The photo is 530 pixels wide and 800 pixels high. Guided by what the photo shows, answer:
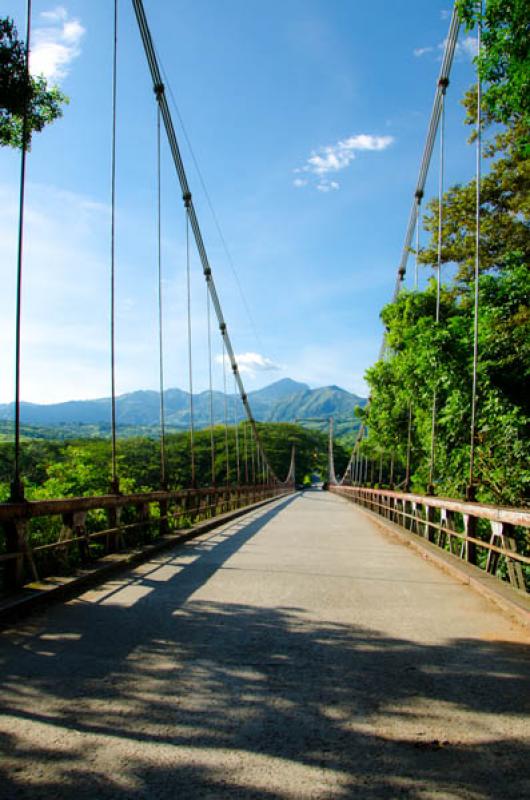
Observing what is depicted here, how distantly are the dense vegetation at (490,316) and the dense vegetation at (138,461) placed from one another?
35.3ft

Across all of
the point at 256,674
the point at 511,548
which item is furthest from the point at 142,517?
the point at 256,674

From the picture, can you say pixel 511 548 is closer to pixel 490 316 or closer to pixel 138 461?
pixel 490 316

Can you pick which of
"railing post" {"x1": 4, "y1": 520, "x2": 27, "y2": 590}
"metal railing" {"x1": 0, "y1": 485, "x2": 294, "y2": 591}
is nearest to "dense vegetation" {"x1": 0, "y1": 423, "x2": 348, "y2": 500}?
"metal railing" {"x1": 0, "y1": 485, "x2": 294, "y2": 591}

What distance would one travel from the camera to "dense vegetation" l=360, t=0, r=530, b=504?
408 inches

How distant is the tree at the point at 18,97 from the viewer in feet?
31.0

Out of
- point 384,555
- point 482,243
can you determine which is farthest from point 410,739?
point 482,243

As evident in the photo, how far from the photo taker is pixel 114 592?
6824 millimetres

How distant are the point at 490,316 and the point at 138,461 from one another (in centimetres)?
5457

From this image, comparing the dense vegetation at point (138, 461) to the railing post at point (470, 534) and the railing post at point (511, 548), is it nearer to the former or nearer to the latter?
the railing post at point (470, 534)

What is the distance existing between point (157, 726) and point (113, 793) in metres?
0.68

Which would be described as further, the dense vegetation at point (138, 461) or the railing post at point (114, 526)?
the dense vegetation at point (138, 461)

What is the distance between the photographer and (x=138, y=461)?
66.1 m

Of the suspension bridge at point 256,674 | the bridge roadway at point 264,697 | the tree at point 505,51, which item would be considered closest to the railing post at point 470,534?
the suspension bridge at point 256,674

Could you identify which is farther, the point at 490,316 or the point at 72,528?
the point at 490,316
